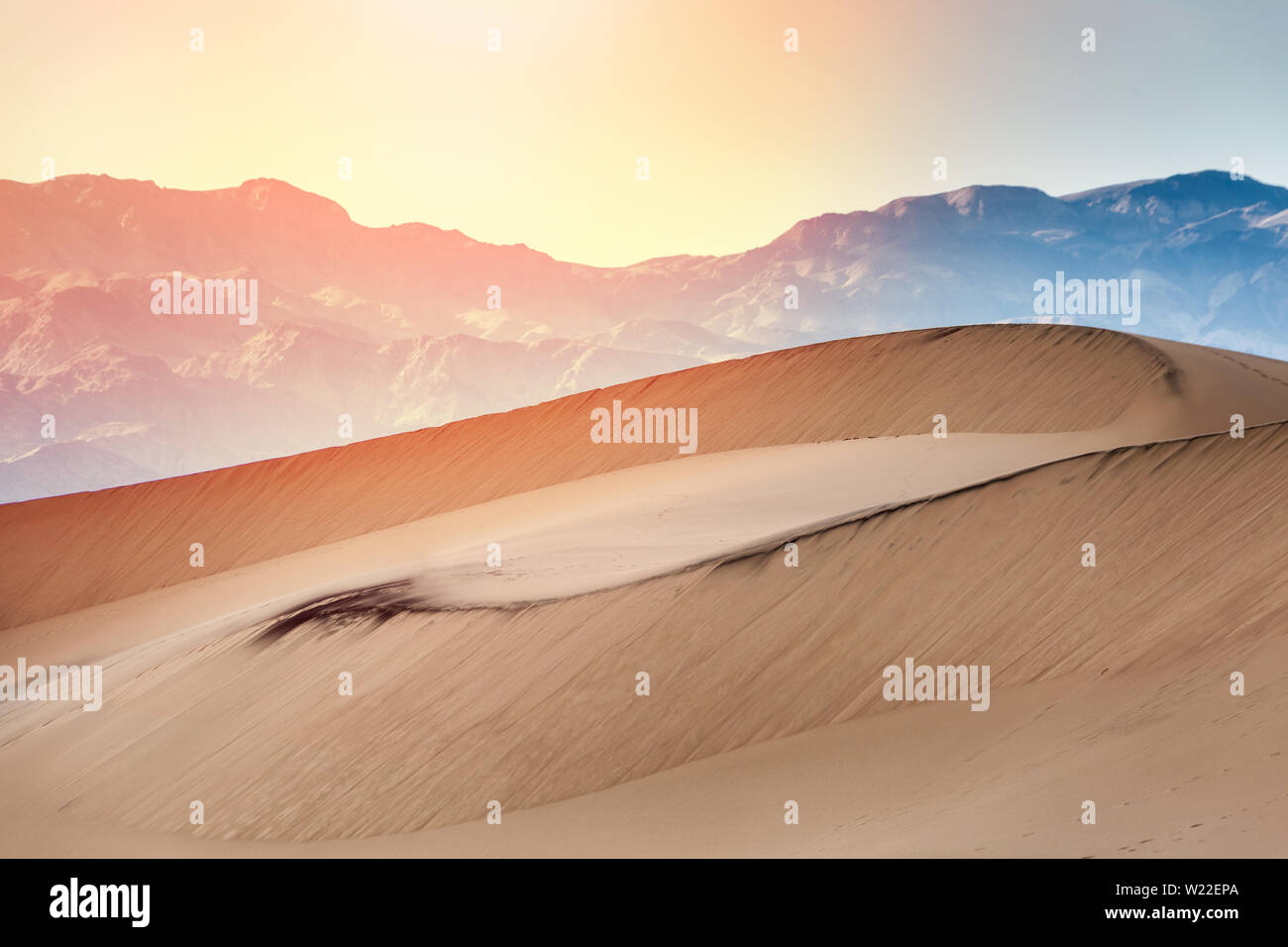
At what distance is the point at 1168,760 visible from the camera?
7.94 m

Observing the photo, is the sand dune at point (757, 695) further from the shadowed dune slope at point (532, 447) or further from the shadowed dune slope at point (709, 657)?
the shadowed dune slope at point (532, 447)

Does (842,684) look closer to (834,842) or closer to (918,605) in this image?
(918,605)

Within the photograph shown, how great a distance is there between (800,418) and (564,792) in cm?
1732

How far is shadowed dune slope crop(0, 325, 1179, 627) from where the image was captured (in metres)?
24.0

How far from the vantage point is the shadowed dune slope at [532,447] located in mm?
23984

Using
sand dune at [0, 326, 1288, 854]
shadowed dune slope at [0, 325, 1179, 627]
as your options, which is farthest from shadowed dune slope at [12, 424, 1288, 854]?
shadowed dune slope at [0, 325, 1179, 627]

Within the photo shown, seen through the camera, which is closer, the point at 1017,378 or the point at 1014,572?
the point at 1014,572

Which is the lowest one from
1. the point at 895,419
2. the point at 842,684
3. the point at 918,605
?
the point at 842,684

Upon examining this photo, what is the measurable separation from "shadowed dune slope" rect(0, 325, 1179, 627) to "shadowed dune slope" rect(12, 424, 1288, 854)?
37.0ft

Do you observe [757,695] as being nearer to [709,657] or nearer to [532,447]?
[709,657]

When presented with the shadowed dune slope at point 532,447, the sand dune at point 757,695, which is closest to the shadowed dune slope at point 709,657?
the sand dune at point 757,695

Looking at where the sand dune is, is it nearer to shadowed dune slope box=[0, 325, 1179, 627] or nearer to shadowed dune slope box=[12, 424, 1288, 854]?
shadowed dune slope box=[12, 424, 1288, 854]

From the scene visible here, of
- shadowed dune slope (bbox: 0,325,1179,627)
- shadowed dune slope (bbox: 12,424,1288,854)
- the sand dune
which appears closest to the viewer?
the sand dune
